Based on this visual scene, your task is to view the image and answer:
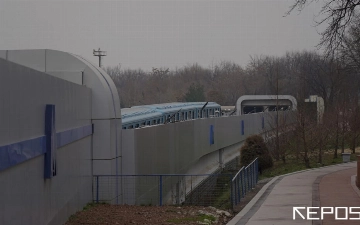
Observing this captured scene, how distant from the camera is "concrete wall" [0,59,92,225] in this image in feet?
31.7

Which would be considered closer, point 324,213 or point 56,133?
point 56,133

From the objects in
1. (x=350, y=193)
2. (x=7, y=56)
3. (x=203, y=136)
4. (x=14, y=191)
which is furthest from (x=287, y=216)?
(x=203, y=136)

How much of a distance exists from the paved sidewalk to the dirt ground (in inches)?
25.6

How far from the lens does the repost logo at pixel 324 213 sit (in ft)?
46.9

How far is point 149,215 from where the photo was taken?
15984 millimetres

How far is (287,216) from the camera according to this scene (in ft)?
49.3

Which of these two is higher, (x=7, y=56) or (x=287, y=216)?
(x=7, y=56)

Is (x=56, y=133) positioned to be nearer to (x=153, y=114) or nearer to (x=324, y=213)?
(x=324, y=213)

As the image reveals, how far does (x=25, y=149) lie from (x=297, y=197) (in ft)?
34.2

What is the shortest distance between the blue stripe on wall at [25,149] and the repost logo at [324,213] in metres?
5.83

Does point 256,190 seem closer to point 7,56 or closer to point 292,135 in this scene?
point 7,56

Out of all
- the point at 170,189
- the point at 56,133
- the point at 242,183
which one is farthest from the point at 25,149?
the point at 170,189

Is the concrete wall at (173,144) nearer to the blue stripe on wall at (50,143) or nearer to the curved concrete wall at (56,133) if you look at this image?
the curved concrete wall at (56,133)

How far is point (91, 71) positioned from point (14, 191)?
1013cm
